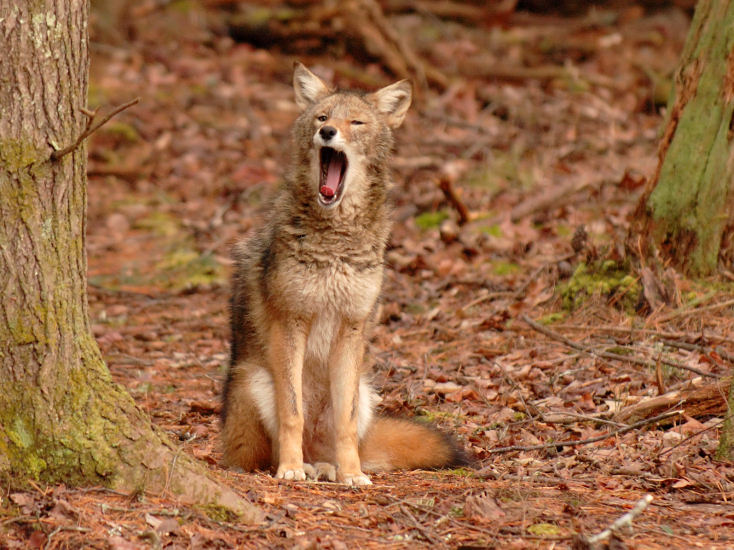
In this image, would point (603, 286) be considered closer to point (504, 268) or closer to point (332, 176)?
point (504, 268)

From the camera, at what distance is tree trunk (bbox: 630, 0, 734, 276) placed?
7.95 m

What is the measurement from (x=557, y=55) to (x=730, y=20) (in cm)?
1098

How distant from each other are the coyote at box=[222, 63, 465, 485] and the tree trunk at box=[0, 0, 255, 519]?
154cm

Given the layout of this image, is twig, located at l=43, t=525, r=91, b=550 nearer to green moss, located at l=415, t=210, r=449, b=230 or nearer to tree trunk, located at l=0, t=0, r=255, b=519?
tree trunk, located at l=0, t=0, r=255, b=519

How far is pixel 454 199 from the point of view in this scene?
36.3ft

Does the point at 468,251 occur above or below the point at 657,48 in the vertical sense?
below

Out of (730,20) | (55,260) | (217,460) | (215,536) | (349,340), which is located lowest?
(217,460)

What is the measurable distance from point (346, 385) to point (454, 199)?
5.51m

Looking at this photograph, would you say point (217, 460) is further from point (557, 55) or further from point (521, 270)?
point (557, 55)

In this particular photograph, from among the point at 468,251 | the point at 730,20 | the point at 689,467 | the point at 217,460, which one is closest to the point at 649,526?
the point at 689,467

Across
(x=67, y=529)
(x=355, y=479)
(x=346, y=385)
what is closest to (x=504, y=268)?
(x=346, y=385)

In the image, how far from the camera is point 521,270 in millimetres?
9758

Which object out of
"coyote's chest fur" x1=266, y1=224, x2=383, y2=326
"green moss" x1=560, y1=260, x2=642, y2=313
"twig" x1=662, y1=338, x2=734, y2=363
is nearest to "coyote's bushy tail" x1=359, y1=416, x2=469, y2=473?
"coyote's chest fur" x1=266, y1=224, x2=383, y2=326

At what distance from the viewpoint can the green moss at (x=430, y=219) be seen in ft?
37.9
